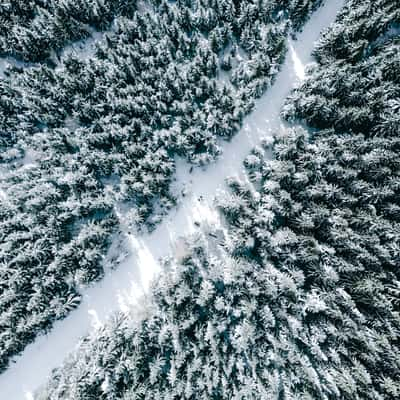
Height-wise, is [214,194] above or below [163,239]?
above

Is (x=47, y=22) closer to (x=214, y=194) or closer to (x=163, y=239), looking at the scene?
(x=214, y=194)

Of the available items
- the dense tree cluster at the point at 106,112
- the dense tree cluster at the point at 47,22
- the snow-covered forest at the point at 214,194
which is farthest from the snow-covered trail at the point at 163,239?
the dense tree cluster at the point at 47,22

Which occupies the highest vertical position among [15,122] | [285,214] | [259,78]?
[15,122]

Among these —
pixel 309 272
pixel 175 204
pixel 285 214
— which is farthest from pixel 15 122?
pixel 309 272

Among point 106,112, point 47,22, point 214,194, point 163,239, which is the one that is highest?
point 47,22

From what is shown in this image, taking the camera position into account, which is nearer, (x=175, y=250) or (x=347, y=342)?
(x=347, y=342)

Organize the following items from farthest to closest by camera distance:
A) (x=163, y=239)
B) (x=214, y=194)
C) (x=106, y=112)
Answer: (x=214, y=194), (x=106, y=112), (x=163, y=239)

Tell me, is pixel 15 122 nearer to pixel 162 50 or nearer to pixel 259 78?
pixel 162 50

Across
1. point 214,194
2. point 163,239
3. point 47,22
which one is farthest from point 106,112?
point 163,239
